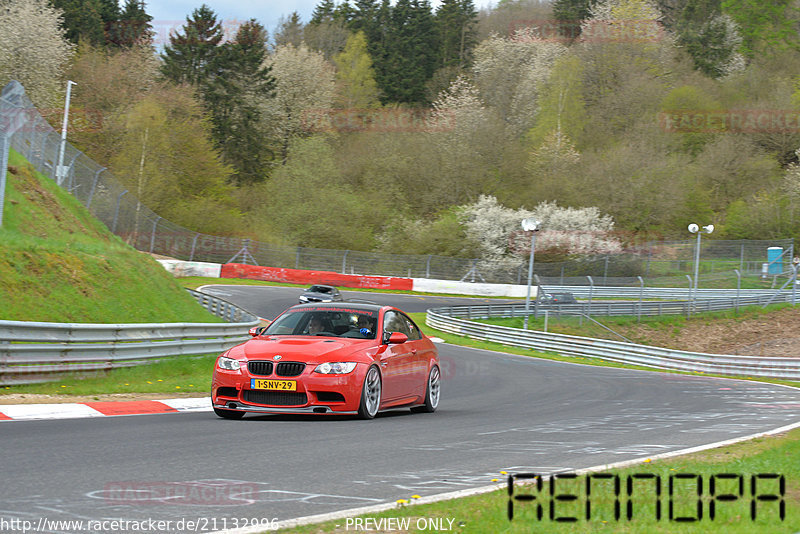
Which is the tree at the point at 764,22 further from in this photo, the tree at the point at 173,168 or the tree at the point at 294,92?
the tree at the point at 173,168

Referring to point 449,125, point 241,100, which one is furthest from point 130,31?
point 449,125

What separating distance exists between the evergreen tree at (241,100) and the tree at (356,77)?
36.5 feet

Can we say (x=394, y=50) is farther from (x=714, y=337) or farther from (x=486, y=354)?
(x=486, y=354)

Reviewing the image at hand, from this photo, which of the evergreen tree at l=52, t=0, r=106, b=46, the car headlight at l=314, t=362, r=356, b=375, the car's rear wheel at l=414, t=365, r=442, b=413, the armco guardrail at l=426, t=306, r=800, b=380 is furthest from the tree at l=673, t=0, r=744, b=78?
the car headlight at l=314, t=362, r=356, b=375

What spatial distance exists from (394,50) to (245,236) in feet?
145

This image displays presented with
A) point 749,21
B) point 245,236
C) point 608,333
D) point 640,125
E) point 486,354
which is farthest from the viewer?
point 749,21

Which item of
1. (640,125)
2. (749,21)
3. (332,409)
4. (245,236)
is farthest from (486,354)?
(749,21)

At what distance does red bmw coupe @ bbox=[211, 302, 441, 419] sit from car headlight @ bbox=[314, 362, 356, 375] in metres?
0.01

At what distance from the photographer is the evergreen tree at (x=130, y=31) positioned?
80994mm

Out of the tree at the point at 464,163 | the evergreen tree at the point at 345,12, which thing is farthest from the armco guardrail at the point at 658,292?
the evergreen tree at the point at 345,12

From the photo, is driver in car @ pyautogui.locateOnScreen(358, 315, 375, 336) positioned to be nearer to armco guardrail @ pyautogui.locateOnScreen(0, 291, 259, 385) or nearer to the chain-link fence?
armco guardrail @ pyautogui.locateOnScreen(0, 291, 259, 385)

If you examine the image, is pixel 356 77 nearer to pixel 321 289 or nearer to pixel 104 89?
pixel 104 89

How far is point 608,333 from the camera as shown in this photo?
120ft

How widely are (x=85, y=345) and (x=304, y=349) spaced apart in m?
5.08
